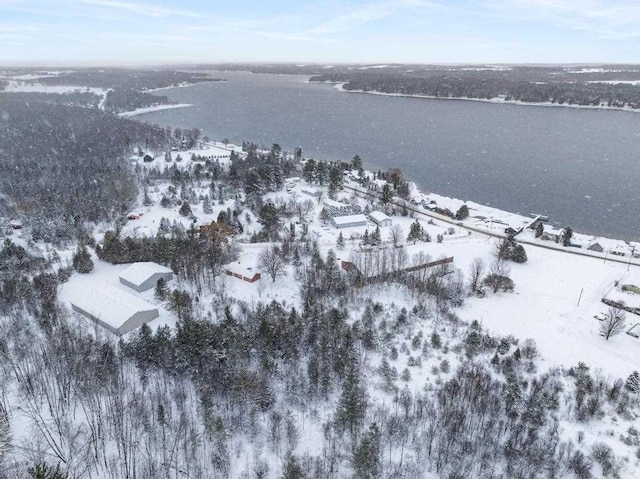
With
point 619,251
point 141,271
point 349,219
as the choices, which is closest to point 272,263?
point 141,271

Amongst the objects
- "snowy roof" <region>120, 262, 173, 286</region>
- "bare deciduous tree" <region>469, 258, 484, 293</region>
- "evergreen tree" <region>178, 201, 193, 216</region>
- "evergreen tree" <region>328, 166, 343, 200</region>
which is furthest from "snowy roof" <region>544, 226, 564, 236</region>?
"evergreen tree" <region>178, 201, 193, 216</region>

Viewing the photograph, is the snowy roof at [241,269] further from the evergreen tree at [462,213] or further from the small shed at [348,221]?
the evergreen tree at [462,213]

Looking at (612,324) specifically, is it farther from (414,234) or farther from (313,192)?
(313,192)

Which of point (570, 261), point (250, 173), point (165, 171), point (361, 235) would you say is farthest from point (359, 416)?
point (165, 171)

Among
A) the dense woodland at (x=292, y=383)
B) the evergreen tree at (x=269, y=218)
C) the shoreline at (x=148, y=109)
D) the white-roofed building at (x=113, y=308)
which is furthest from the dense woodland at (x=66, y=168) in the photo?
the evergreen tree at (x=269, y=218)

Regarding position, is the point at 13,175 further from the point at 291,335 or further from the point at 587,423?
the point at 587,423

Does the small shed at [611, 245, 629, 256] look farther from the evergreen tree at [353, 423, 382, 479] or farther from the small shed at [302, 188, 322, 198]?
the evergreen tree at [353, 423, 382, 479]
